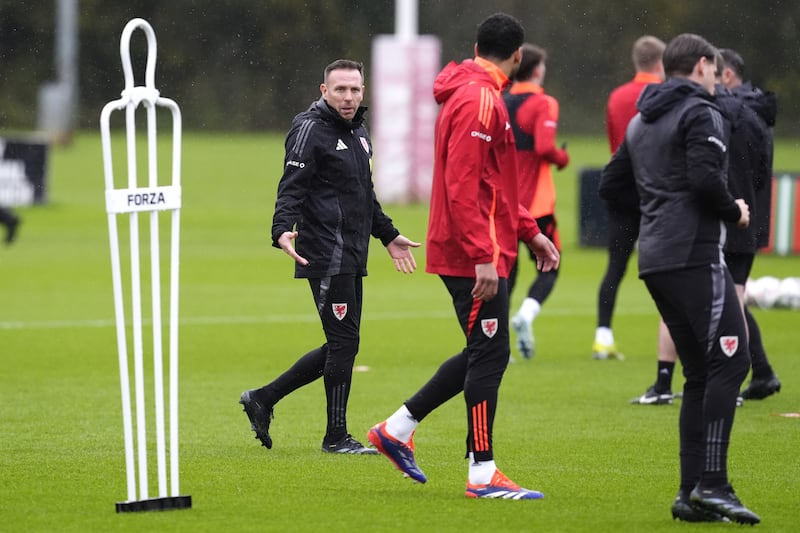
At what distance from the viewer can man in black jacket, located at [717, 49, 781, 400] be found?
945 cm

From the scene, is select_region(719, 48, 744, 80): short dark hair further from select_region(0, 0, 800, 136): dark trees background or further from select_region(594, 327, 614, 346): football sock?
select_region(0, 0, 800, 136): dark trees background

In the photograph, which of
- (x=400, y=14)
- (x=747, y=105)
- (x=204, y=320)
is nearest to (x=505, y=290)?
(x=747, y=105)

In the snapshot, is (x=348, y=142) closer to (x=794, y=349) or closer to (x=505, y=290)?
(x=505, y=290)

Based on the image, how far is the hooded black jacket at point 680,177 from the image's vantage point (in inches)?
246

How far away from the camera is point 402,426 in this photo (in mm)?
7281

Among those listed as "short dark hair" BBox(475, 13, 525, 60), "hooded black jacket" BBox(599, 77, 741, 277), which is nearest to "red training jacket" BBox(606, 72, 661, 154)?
"short dark hair" BBox(475, 13, 525, 60)

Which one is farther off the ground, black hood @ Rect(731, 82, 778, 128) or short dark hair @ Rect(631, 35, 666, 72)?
short dark hair @ Rect(631, 35, 666, 72)

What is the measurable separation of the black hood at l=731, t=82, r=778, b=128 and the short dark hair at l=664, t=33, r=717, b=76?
338 cm

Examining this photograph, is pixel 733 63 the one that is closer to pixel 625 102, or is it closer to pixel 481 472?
pixel 625 102

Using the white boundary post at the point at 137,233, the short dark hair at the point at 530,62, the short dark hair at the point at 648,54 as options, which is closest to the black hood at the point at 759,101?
the short dark hair at the point at 648,54

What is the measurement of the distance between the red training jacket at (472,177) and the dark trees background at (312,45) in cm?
5253

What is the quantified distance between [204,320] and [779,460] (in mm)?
8469

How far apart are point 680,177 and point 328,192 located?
7.90 feet

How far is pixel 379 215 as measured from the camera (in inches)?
334
